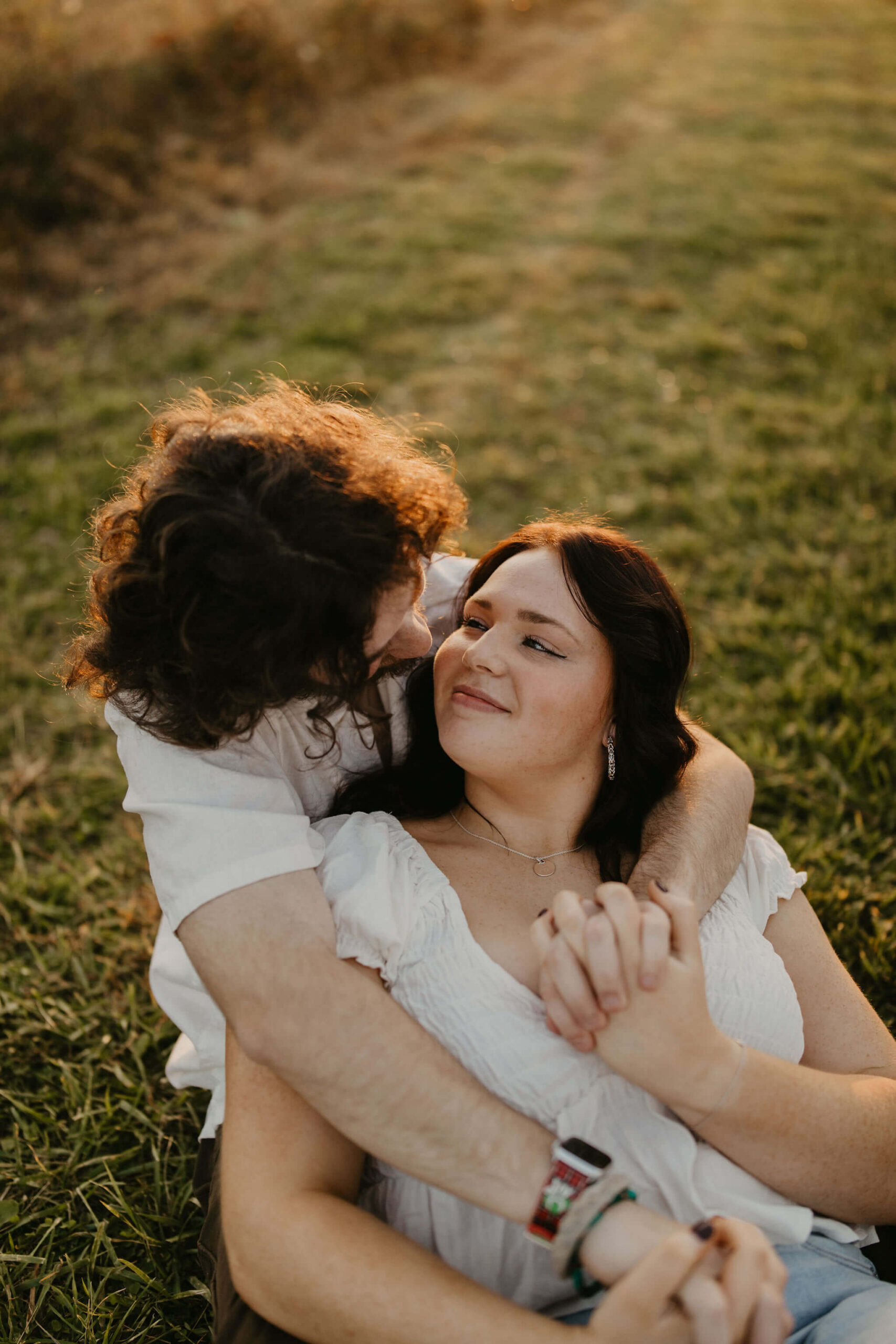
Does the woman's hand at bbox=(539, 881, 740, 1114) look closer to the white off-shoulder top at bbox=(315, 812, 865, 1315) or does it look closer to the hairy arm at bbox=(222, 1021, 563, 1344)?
the white off-shoulder top at bbox=(315, 812, 865, 1315)

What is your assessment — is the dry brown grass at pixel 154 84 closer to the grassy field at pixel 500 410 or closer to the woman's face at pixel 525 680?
the grassy field at pixel 500 410

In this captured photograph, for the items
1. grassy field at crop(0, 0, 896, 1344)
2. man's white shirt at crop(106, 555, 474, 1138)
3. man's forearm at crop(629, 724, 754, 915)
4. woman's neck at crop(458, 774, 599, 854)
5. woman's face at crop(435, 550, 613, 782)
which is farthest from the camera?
grassy field at crop(0, 0, 896, 1344)

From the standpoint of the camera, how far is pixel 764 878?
98.9 inches

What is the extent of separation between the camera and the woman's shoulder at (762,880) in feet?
8.03

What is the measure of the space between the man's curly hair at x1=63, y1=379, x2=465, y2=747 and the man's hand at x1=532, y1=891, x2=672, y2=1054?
71cm

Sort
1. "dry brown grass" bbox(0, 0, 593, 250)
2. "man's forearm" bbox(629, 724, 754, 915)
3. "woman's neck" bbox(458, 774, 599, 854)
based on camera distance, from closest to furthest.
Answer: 1. "man's forearm" bbox(629, 724, 754, 915)
2. "woman's neck" bbox(458, 774, 599, 854)
3. "dry brown grass" bbox(0, 0, 593, 250)

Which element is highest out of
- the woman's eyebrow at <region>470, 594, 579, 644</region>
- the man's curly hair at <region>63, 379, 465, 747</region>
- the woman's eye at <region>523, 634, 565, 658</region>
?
the man's curly hair at <region>63, 379, 465, 747</region>

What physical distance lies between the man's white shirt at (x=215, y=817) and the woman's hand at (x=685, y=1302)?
1018 mm

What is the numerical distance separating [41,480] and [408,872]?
4.14 metres

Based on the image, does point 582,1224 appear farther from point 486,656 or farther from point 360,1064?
point 486,656

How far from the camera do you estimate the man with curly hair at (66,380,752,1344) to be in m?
1.86

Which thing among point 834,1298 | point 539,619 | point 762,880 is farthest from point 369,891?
point 834,1298

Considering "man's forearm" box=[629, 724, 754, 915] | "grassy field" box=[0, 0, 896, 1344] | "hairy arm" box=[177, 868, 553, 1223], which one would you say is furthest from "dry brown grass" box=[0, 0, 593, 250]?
"hairy arm" box=[177, 868, 553, 1223]

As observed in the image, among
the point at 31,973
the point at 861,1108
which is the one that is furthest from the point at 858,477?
the point at 31,973
